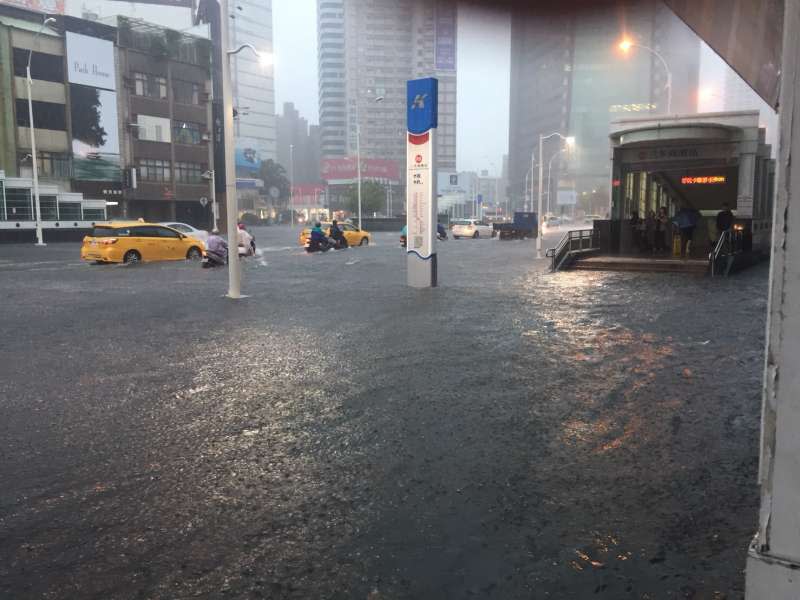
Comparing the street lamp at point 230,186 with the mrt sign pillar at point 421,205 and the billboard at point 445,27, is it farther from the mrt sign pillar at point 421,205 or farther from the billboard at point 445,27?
the billboard at point 445,27

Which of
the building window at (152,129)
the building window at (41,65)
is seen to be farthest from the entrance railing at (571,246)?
the building window at (152,129)

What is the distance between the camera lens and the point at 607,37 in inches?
79.4

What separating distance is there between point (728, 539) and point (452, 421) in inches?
97.4

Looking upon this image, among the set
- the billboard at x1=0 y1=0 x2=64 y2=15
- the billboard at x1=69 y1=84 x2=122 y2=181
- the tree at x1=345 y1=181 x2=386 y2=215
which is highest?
the billboard at x1=0 y1=0 x2=64 y2=15

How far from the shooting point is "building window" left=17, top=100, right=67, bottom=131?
52812mm

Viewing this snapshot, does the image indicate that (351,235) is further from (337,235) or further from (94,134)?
(94,134)

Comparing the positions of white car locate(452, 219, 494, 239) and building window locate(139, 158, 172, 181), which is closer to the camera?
white car locate(452, 219, 494, 239)

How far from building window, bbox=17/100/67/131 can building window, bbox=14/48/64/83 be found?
2.03m

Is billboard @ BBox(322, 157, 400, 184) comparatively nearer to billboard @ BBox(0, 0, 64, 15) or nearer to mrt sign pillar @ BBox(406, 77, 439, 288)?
billboard @ BBox(0, 0, 64, 15)

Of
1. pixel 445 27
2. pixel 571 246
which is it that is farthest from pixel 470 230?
pixel 445 27

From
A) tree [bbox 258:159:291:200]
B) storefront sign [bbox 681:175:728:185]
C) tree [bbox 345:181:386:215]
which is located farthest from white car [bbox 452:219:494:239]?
tree [bbox 258:159:291:200]

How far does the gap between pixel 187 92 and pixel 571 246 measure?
2193 inches

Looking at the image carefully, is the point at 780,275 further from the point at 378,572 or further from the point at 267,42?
the point at 267,42

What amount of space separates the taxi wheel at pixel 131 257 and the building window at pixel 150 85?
144ft
